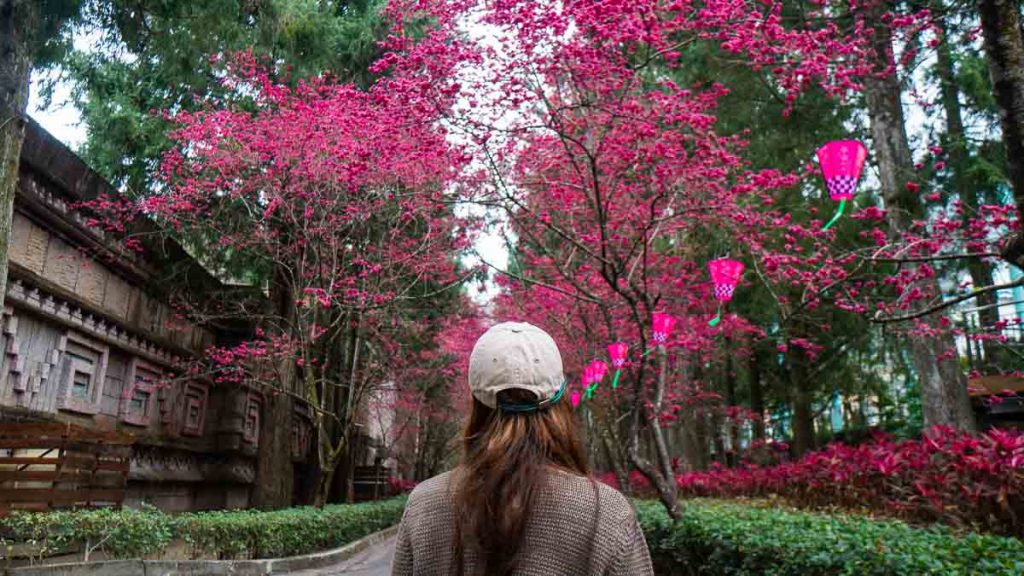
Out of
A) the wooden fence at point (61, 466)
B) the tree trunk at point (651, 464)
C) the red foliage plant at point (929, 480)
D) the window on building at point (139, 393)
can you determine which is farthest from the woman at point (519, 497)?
the window on building at point (139, 393)

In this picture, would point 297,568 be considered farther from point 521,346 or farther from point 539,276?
point 521,346

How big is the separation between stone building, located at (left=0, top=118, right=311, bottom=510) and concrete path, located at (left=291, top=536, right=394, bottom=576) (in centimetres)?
347

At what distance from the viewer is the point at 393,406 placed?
2239 centimetres

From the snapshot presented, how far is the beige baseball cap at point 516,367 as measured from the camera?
181 centimetres

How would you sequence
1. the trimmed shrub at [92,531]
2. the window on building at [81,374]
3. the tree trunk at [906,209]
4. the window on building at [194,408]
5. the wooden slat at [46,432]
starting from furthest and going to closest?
the window on building at [194,408] < the window on building at [81,374] < the tree trunk at [906,209] < the wooden slat at [46,432] < the trimmed shrub at [92,531]

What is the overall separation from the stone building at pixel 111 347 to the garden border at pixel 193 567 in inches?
86.3

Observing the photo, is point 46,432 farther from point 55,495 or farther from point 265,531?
point 265,531

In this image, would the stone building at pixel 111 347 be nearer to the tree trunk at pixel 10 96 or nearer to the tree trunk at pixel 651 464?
the tree trunk at pixel 10 96

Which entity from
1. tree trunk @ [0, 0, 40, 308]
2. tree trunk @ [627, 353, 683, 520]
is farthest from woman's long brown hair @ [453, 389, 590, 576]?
tree trunk @ [0, 0, 40, 308]

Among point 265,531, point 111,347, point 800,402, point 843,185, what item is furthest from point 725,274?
point 800,402

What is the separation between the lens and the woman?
5.40 ft

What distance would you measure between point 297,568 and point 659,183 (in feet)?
23.8

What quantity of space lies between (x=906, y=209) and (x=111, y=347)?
38.5 ft

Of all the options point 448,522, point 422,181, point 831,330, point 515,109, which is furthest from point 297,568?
point 831,330
